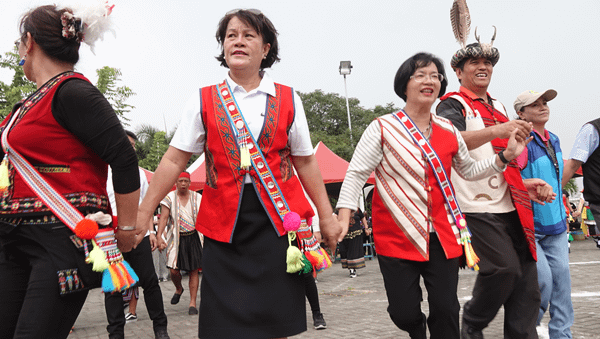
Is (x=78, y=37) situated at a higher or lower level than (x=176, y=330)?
higher

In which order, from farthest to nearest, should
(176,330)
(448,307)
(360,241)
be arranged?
(360,241) < (176,330) < (448,307)

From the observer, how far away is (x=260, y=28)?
10.4 ft

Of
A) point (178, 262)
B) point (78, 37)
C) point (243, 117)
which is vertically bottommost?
point (178, 262)

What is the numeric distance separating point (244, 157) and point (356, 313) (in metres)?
4.82

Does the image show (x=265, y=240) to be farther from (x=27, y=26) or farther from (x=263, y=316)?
(x=27, y=26)

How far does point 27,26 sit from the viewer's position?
2602mm

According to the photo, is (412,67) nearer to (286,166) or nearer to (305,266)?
(286,166)

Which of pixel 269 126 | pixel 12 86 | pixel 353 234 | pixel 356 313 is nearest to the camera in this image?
pixel 269 126

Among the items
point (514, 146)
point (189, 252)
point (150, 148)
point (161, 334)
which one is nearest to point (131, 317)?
point (189, 252)

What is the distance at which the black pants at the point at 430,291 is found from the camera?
3.38 m

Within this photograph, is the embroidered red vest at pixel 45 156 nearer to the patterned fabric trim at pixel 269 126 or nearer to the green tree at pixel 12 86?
the patterned fabric trim at pixel 269 126

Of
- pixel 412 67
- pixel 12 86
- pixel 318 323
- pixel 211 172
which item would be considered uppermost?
pixel 12 86

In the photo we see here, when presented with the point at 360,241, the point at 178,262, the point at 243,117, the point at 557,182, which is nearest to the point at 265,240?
the point at 243,117

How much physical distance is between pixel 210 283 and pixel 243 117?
0.88 m
